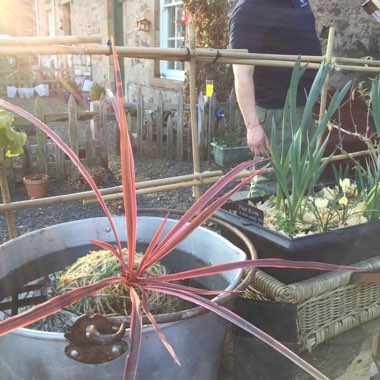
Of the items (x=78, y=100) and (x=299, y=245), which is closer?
(x=299, y=245)

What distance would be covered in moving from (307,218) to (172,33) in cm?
760

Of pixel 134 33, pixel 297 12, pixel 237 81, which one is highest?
pixel 134 33

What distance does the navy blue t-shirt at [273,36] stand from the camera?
2.13 m

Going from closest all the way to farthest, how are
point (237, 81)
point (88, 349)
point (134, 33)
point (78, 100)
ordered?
1. point (88, 349)
2. point (237, 81)
3. point (134, 33)
4. point (78, 100)

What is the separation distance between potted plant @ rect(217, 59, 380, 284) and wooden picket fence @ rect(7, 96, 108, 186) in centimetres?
359

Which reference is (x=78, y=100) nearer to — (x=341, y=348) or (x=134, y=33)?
(x=134, y=33)

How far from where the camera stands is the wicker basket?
1.28m

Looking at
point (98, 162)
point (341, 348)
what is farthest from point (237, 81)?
point (98, 162)

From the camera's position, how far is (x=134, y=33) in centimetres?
917

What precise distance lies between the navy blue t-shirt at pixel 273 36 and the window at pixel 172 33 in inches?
229

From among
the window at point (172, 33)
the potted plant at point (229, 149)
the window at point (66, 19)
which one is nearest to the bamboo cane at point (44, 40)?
the potted plant at point (229, 149)

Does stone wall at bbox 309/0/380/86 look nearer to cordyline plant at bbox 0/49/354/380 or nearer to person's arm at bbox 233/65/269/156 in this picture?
person's arm at bbox 233/65/269/156

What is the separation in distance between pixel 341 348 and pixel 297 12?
164 centimetres

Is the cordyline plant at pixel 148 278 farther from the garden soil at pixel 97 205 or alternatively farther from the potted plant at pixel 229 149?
the potted plant at pixel 229 149
